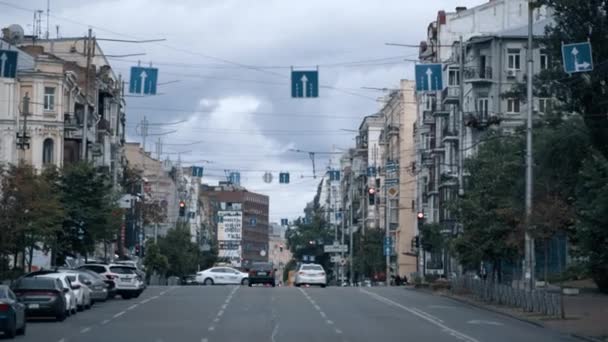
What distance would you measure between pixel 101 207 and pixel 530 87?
23209 millimetres

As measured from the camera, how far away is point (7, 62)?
38781 millimetres

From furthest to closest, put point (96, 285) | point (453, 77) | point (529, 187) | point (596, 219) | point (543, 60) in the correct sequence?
point (453, 77)
point (543, 60)
point (96, 285)
point (529, 187)
point (596, 219)

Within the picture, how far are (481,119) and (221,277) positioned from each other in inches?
798

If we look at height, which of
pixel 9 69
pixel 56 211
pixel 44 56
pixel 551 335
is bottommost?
pixel 551 335

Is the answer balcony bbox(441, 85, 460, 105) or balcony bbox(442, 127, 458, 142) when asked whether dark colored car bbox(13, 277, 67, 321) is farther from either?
balcony bbox(442, 127, 458, 142)

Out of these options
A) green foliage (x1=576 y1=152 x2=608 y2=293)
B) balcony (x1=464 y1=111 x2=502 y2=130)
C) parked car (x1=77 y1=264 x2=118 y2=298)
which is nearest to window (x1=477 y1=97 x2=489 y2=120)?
balcony (x1=464 y1=111 x2=502 y2=130)

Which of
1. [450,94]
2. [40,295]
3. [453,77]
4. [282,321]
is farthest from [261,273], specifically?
[40,295]

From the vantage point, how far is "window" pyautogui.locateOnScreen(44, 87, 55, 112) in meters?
77.6

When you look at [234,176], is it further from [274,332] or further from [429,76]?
[274,332]

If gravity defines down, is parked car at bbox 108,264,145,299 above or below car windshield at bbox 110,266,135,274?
below

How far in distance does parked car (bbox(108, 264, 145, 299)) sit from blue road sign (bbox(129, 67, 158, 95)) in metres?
14.7

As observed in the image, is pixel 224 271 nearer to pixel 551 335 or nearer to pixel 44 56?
pixel 44 56

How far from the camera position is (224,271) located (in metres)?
86.2

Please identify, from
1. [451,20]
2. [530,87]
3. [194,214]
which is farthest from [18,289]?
[194,214]
